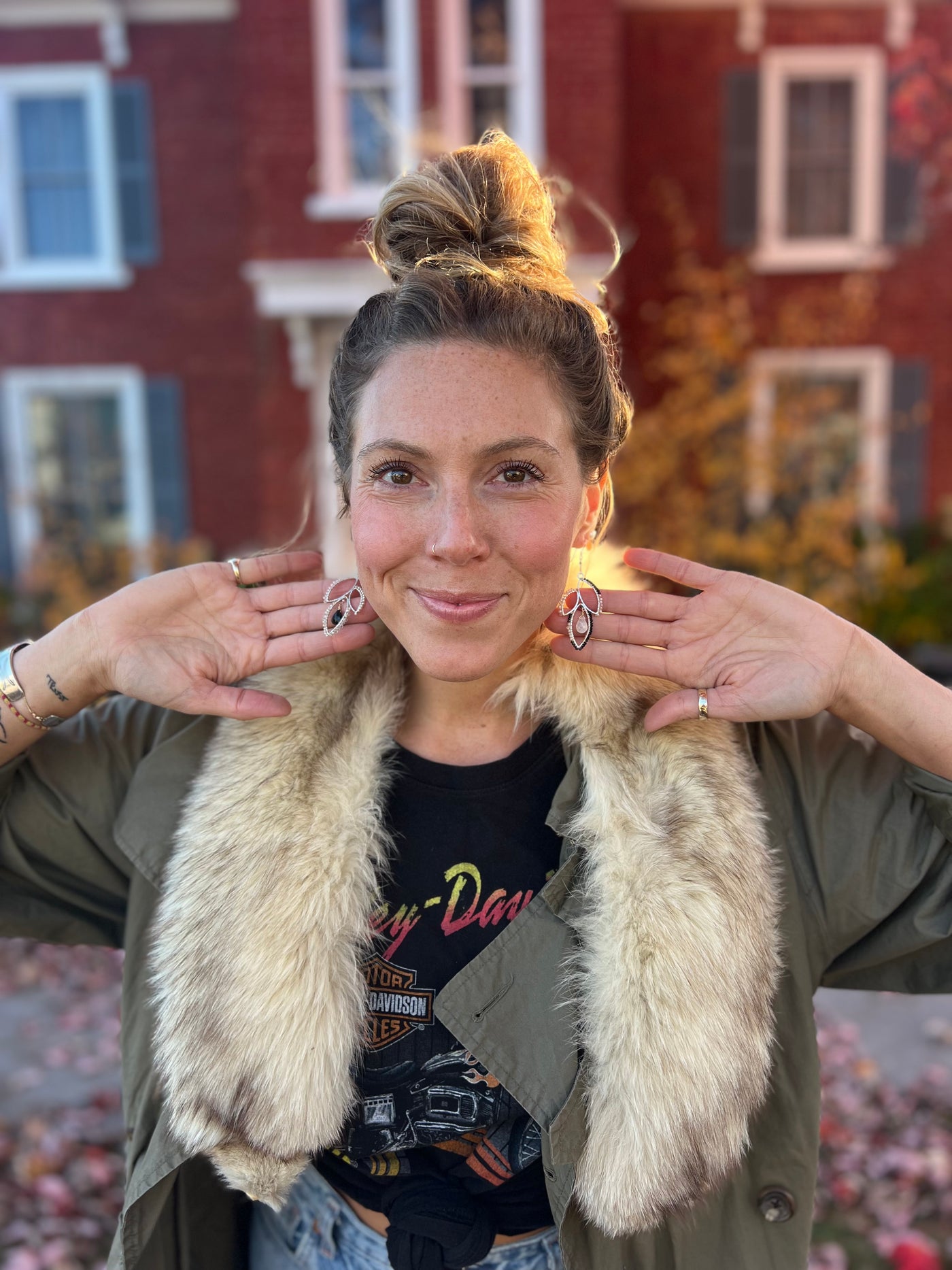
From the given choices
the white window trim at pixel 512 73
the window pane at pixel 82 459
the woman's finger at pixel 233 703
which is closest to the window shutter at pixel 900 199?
the white window trim at pixel 512 73

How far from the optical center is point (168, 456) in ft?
34.4

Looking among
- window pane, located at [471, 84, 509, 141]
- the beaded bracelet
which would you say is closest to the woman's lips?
the beaded bracelet

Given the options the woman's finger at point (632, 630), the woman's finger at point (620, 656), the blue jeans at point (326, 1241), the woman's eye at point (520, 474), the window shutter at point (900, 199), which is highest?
the window shutter at point (900, 199)

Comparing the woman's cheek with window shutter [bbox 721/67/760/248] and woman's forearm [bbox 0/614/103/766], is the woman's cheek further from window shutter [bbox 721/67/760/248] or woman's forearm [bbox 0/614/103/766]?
window shutter [bbox 721/67/760/248]

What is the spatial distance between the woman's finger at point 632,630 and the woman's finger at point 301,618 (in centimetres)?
41

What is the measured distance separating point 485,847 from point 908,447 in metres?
9.75

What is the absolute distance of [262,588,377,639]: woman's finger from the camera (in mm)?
1783

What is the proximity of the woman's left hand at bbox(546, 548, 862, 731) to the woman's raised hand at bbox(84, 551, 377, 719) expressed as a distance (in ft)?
1.46

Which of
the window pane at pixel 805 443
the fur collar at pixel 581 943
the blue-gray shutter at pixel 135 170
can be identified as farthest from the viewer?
the blue-gray shutter at pixel 135 170

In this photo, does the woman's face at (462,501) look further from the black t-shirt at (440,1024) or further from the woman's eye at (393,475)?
the black t-shirt at (440,1024)

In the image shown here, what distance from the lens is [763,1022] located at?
5.05 feet

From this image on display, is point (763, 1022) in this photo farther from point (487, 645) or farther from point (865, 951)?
point (487, 645)

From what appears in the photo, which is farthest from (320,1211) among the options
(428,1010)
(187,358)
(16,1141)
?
(187,358)

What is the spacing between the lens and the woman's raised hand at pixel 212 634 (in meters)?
1.74
